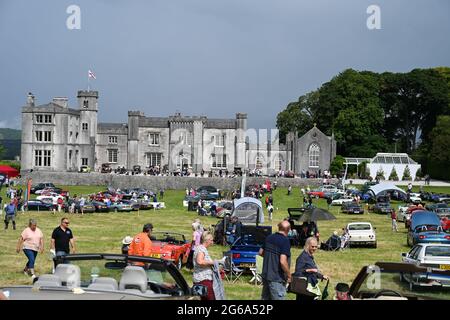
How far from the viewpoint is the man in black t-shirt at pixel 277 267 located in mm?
11719

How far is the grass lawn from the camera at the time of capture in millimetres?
19484

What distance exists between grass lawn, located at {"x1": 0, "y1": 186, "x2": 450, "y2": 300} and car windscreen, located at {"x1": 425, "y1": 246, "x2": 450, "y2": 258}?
86.7 inches

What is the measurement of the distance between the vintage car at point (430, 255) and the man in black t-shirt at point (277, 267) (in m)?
7.44

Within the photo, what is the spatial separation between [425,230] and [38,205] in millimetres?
29277

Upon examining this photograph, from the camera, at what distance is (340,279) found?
64.3 ft

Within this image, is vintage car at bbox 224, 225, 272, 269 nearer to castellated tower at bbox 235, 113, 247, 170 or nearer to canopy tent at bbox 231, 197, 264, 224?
canopy tent at bbox 231, 197, 264, 224

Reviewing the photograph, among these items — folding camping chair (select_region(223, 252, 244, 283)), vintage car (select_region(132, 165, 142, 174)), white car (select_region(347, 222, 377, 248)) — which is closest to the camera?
folding camping chair (select_region(223, 252, 244, 283))

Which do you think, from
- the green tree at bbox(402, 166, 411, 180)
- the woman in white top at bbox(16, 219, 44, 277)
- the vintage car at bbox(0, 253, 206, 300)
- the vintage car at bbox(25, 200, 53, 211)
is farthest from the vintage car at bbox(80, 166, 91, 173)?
the vintage car at bbox(0, 253, 206, 300)

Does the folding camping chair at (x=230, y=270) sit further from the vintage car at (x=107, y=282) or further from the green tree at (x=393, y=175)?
the green tree at (x=393, y=175)

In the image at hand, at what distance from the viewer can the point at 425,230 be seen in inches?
1157

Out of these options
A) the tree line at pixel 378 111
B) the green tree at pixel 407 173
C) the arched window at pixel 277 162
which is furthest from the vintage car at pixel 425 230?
the arched window at pixel 277 162

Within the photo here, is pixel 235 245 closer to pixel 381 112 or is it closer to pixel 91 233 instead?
pixel 91 233
